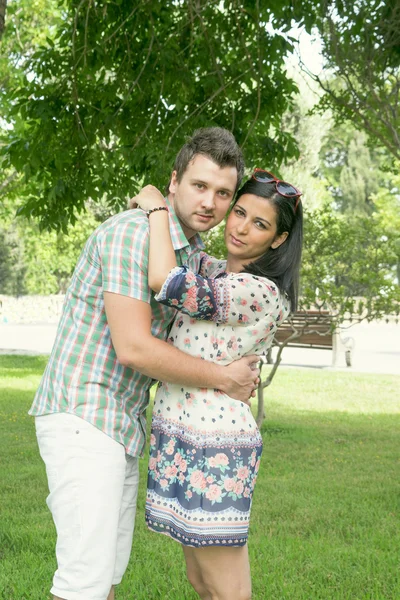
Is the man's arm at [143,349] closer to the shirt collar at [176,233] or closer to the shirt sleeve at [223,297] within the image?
the shirt sleeve at [223,297]

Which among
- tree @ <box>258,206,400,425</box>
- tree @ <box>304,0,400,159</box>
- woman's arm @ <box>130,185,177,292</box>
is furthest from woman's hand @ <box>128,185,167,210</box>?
tree @ <box>258,206,400,425</box>

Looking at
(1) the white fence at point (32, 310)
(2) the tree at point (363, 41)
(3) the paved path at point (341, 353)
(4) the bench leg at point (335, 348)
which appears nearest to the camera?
(2) the tree at point (363, 41)

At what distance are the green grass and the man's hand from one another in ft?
6.65

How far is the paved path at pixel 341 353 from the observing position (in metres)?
17.9

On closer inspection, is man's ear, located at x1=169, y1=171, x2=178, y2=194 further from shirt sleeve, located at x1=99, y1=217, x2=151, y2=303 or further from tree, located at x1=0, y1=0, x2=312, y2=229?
tree, located at x1=0, y1=0, x2=312, y2=229

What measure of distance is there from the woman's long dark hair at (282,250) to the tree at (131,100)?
3918mm

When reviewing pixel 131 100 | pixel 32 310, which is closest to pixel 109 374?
pixel 131 100

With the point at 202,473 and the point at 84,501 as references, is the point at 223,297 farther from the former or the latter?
the point at 84,501

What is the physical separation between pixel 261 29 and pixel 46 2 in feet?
28.8

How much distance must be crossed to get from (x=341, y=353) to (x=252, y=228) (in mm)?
15588

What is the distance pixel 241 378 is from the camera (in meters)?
2.68

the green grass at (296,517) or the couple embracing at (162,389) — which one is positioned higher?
the couple embracing at (162,389)

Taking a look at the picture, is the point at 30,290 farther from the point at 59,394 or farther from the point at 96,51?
the point at 59,394

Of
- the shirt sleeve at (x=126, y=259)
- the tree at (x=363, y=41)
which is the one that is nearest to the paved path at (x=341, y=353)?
the tree at (x=363, y=41)
